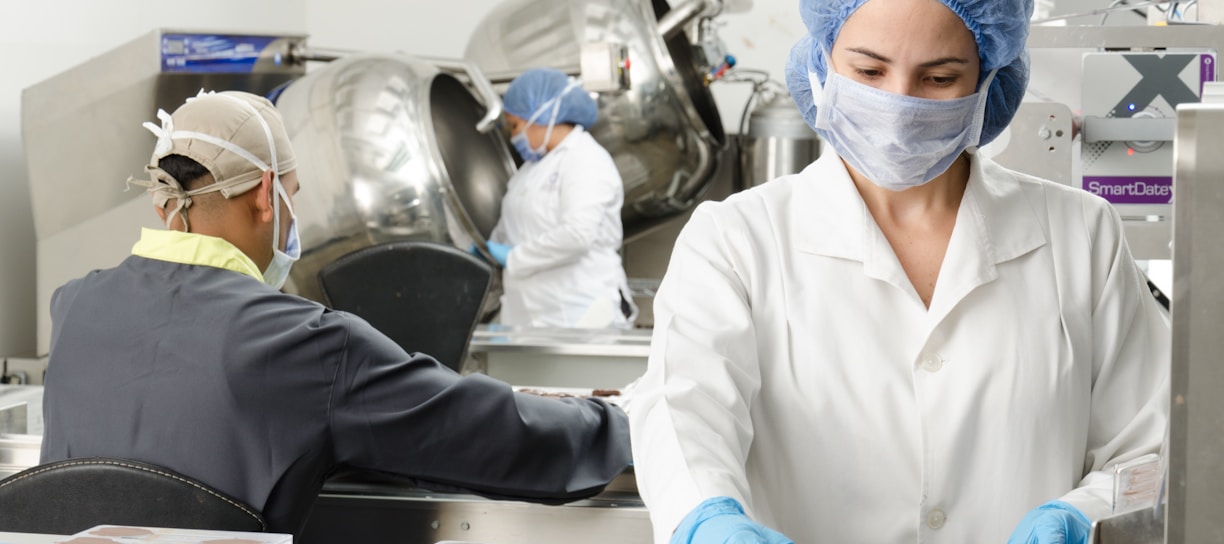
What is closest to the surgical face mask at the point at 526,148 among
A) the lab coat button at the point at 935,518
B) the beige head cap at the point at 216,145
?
the beige head cap at the point at 216,145

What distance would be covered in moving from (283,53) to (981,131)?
2.56 meters

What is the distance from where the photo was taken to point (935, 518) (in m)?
0.91

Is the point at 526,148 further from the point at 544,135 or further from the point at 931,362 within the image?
the point at 931,362

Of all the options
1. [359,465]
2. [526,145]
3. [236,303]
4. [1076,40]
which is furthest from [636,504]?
[526,145]

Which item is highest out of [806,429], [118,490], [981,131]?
[981,131]

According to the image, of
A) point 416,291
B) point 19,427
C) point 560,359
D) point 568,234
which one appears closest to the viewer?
point 19,427

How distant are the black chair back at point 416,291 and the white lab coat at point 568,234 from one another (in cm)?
107

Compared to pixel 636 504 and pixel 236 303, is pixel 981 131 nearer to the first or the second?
pixel 636 504

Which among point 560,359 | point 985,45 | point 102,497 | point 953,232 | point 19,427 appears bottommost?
point 560,359

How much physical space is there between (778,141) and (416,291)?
6.64 ft

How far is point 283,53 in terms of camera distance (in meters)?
3.21

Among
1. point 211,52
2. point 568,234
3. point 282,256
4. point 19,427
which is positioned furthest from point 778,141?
point 19,427

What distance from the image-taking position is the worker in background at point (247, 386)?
1261 mm

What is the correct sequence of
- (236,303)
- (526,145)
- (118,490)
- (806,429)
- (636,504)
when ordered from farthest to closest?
(526,145) < (636,504) < (236,303) < (118,490) < (806,429)
